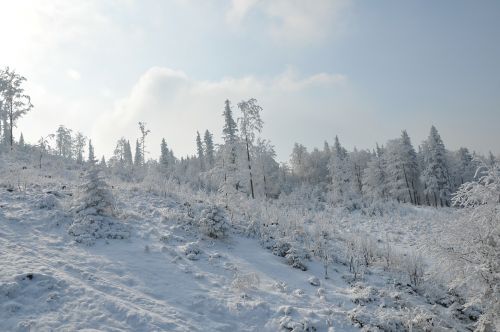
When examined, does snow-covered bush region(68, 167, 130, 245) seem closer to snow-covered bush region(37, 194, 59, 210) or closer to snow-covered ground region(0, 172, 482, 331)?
snow-covered ground region(0, 172, 482, 331)

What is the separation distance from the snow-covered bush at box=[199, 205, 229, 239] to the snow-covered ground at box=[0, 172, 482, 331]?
37 cm

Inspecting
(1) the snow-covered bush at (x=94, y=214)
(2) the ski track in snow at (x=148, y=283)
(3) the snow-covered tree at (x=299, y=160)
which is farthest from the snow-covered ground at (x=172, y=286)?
(3) the snow-covered tree at (x=299, y=160)

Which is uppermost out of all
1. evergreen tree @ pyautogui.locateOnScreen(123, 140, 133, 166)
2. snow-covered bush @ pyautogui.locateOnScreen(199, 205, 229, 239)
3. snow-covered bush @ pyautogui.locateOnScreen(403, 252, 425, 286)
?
evergreen tree @ pyautogui.locateOnScreen(123, 140, 133, 166)

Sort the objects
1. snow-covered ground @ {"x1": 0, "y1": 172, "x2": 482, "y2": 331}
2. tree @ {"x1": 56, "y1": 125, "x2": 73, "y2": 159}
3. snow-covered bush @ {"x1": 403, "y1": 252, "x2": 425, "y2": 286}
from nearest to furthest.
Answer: snow-covered ground @ {"x1": 0, "y1": 172, "x2": 482, "y2": 331}, snow-covered bush @ {"x1": 403, "y1": 252, "x2": 425, "y2": 286}, tree @ {"x1": 56, "y1": 125, "x2": 73, "y2": 159}

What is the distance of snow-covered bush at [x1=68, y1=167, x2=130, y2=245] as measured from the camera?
1255 cm

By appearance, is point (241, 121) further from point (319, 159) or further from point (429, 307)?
point (319, 159)

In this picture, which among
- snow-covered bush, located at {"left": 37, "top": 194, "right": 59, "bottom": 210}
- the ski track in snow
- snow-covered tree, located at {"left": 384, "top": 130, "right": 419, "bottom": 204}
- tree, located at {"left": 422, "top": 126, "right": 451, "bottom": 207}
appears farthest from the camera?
snow-covered tree, located at {"left": 384, "top": 130, "right": 419, "bottom": 204}

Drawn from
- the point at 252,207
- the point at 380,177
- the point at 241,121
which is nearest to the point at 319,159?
the point at 380,177

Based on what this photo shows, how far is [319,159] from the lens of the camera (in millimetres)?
92250

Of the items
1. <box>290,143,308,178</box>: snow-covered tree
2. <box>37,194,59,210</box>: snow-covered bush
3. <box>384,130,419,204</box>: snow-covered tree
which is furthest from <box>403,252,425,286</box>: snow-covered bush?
<box>290,143,308,178</box>: snow-covered tree

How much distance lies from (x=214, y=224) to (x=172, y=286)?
4.53 meters

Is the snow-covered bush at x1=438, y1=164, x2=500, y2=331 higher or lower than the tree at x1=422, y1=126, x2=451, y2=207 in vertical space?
lower

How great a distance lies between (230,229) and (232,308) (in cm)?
640

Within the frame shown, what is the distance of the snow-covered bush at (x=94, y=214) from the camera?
494 inches
